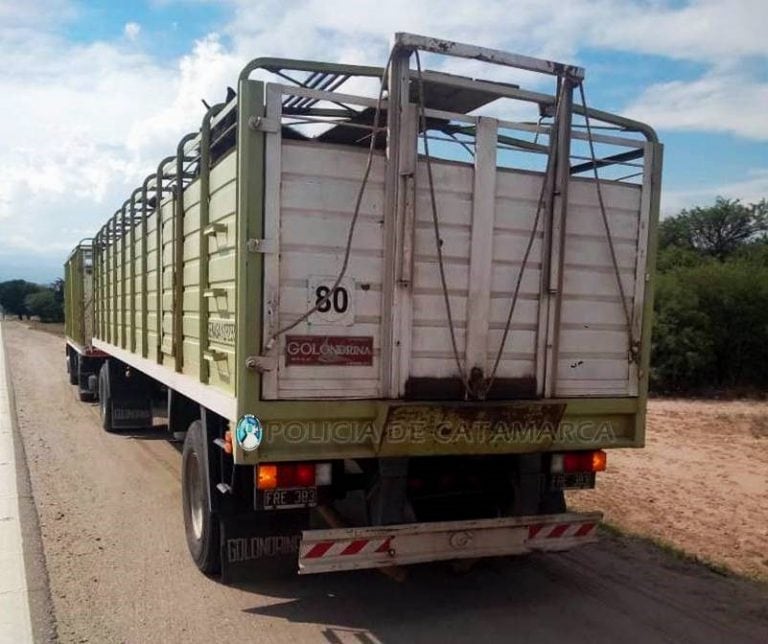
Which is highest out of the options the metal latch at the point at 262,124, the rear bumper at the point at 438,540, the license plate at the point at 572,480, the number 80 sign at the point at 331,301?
the metal latch at the point at 262,124

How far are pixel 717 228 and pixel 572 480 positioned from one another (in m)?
30.1

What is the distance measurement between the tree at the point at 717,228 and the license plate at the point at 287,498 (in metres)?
29.4

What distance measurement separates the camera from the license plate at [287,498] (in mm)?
4309

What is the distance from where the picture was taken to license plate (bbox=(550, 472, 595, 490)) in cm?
493

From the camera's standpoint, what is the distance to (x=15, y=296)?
304 ft

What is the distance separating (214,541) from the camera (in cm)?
505

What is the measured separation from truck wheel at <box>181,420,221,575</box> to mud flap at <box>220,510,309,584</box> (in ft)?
0.59

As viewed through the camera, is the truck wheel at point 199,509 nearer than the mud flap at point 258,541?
No

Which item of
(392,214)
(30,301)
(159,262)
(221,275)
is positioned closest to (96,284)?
(159,262)

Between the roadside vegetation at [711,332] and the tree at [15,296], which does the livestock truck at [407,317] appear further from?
the tree at [15,296]

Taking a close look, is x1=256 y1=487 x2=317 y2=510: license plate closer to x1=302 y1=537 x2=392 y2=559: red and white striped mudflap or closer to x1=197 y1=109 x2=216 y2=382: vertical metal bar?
x1=302 y1=537 x2=392 y2=559: red and white striped mudflap

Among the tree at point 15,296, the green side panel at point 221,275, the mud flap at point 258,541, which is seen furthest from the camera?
the tree at point 15,296

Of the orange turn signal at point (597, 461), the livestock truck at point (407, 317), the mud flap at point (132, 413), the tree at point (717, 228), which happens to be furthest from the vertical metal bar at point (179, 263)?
the tree at point (717, 228)

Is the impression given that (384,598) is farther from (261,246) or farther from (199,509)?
(261,246)
